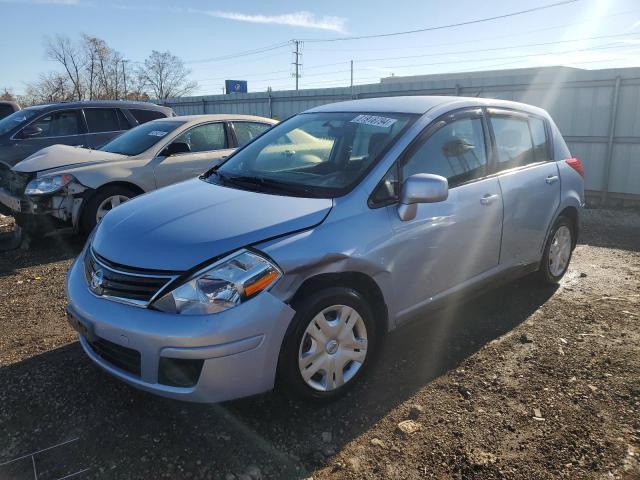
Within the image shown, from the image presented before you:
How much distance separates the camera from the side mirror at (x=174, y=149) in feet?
20.6

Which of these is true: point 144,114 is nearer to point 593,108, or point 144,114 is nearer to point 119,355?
point 119,355

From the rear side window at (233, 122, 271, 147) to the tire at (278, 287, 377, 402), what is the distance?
462 cm

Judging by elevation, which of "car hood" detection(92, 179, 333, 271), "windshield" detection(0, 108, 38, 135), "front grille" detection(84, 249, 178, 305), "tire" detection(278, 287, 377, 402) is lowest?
"tire" detection(278, 287, 377, 402)

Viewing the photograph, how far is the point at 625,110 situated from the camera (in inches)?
364

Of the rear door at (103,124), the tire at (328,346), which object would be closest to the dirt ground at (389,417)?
the tire at (328,346)

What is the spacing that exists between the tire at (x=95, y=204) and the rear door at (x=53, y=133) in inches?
105

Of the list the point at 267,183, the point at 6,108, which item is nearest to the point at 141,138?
the point at 267,183

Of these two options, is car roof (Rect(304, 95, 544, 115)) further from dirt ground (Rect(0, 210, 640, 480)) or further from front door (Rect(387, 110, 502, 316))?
dirt ground (Rect(0, 210, 640, 480))

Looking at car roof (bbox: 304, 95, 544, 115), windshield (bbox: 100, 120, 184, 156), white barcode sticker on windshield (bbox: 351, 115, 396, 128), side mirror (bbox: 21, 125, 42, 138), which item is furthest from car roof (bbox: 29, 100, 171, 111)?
white barcode sticker on windshield (bbox: 351, 115, 396, 128)

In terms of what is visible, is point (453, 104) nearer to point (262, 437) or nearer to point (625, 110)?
point (262, 437)

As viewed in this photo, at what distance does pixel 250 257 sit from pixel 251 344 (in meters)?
0.42

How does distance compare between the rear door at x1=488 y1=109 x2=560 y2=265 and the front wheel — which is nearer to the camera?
the rear door at x1=488 y1=109 x2=560 y2=265

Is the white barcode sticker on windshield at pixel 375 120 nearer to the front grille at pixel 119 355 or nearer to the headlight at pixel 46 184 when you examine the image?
the front grille at pixel 119 355

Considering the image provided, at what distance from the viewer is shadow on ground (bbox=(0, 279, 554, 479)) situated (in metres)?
2.43
